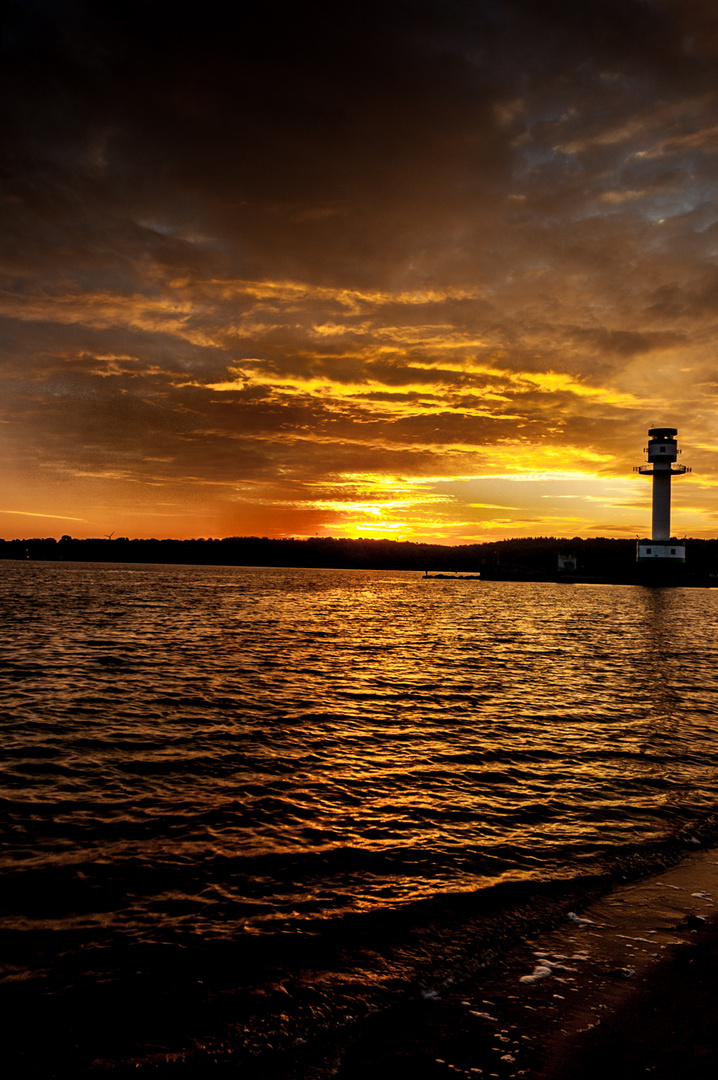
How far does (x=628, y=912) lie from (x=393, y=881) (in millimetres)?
2948

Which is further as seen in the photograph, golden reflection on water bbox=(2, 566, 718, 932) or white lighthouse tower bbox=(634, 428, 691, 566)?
white lighthouse tower bbox=(634, 428, 691, 566)

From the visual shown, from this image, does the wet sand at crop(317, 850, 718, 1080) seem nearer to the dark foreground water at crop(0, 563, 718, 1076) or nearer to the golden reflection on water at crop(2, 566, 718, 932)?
the dark foreground water at crop(0, 563, 718, 1076)

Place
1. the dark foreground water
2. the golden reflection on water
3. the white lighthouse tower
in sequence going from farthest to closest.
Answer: the white lighthouse tower, the golden reflection on water, the dark foreground water

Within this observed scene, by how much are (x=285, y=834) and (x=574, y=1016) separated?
520 cm

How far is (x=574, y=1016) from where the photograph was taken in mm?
5219

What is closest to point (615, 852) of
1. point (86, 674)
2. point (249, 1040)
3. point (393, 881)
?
point (393, 881)

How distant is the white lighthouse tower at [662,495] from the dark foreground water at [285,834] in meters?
99.7

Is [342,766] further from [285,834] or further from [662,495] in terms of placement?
[662,495]

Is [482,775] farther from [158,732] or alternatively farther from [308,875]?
[158,732]

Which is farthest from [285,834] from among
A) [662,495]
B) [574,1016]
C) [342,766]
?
[662,495]

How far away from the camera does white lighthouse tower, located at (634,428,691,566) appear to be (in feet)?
367

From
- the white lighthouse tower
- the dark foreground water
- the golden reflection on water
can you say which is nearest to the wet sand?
A: the dark foreground water

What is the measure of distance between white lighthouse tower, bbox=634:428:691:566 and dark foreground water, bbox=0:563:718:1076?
327 feet

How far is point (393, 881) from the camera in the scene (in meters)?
7.93
